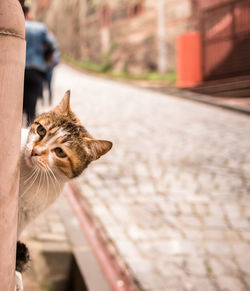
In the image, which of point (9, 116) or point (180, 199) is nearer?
point (9, 116)

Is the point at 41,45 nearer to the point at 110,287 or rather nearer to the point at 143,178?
the point at 110,287

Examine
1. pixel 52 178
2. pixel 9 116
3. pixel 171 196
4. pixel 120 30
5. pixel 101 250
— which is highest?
pixel 120 30

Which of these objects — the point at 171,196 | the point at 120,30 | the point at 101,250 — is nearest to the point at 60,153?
the point at 101,250

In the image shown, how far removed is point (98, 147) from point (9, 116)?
32 cm

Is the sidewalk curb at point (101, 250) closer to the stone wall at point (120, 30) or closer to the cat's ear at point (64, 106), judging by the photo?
the cat's ear at point (64, 106)

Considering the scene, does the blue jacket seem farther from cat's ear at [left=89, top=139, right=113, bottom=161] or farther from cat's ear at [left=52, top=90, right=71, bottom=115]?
cat's ear at [left=89, top=139, right=113, bottom=161]

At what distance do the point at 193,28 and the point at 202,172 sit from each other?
14.1 m

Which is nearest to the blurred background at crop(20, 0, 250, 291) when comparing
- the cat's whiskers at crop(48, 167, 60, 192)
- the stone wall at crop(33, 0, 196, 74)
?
the cat's whiskers at crop(48, 167, 60, 192)

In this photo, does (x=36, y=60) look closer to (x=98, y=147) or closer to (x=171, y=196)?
(x=98, y=147)

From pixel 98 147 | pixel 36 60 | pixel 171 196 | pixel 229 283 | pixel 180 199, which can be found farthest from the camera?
pixel 171 196

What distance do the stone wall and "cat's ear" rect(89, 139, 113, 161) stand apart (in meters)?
16.4

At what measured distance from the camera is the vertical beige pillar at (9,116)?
777 mm

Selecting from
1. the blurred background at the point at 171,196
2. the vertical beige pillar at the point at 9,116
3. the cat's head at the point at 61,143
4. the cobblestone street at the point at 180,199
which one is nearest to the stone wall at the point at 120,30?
the blurred background at the point at 171,196

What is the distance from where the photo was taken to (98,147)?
1.04m
